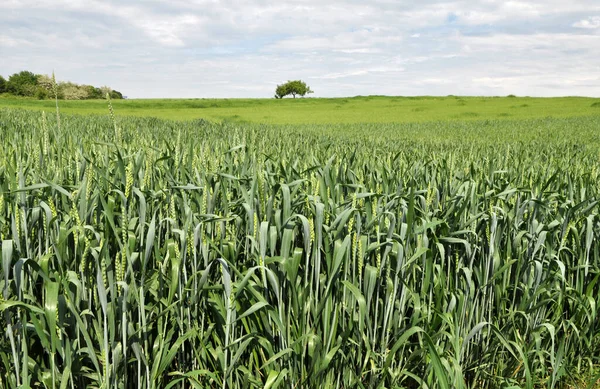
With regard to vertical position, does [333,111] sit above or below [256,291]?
above

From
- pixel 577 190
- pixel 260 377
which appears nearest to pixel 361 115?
pixel 577 190

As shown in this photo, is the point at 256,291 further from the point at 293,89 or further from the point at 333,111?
the point at 293,89

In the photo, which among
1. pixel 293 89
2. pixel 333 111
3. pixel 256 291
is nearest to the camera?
pixel 256 291

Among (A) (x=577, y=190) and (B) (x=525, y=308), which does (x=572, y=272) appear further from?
(A) (x=577, y=190)

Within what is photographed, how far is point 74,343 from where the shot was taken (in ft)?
6.61

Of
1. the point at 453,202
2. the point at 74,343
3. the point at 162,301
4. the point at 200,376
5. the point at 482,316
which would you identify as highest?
the point at 453,202

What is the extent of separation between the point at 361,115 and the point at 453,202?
2792cm

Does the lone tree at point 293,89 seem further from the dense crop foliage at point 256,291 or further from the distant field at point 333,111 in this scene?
the dense crop foliage at point 256,291

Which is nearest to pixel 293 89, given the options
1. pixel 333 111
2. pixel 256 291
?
pixel 333 111

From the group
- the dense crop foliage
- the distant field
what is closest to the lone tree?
the distant field

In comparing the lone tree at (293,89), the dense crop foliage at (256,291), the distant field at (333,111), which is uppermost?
the lone tree at (293,89)

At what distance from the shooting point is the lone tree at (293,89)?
78.2m

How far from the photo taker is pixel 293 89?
78625 millimetres

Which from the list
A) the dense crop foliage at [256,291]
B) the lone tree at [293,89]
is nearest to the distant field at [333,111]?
the dense crop foliage at [256,291]
